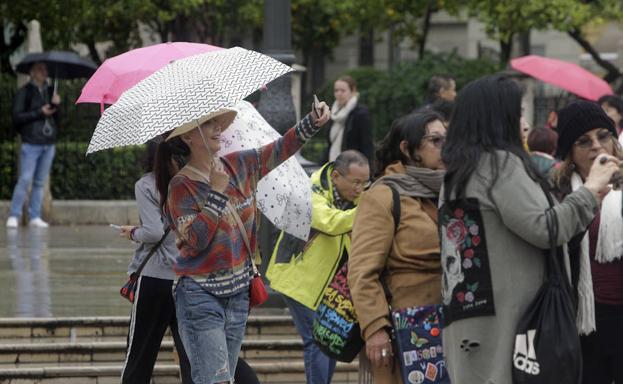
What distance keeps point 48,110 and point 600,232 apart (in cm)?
1093

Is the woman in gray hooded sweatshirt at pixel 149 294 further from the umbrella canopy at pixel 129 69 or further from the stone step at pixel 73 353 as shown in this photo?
the stone step at pixel 73 353

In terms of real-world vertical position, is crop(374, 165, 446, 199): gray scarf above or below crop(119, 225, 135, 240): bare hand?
above

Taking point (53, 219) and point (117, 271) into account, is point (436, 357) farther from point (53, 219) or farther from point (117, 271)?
point (53, 219)

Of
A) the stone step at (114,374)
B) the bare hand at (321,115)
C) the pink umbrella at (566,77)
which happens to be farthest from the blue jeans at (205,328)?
the pink umbrella at (566,77)

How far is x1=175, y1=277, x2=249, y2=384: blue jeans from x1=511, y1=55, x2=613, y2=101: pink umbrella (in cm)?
787

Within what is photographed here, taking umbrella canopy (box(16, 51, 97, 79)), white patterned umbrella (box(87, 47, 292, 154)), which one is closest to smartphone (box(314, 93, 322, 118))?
white patterned umbrella (box(87, 47, 292, 154))

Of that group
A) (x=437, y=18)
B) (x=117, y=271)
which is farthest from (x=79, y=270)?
(x=437, y=18)

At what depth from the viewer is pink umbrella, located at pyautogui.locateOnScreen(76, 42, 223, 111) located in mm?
6484

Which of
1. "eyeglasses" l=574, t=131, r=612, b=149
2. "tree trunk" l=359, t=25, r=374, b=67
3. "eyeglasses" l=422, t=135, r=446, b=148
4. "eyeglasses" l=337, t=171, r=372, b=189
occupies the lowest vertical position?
"tree trunk" l=359, t=25, r=374, b=67

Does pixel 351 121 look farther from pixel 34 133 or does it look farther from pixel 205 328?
pixel 205 328

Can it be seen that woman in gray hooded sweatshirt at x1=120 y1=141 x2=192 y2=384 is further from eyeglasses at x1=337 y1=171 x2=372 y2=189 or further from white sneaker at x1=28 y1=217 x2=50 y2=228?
white sneaker at x1=28 y1=217 x2=50 y2=228

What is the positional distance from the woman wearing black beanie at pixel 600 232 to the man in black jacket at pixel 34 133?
10.7m

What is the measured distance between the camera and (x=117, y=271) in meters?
12.5

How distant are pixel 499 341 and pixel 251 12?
20.1 m
